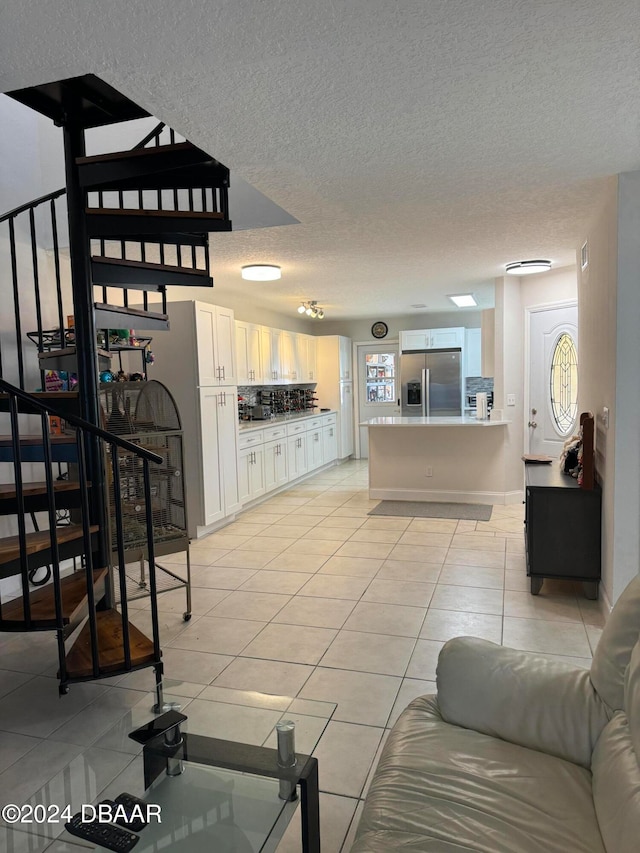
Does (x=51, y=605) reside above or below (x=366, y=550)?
above

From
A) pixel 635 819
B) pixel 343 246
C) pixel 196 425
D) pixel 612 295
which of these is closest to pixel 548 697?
pixel 635 819

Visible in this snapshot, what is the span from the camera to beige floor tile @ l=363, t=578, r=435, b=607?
362 centimetres

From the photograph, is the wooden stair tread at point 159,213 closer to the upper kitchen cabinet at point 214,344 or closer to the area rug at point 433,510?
the upper kitchen cabinet at point 214,344

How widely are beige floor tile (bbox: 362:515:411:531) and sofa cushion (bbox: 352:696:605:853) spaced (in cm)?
383

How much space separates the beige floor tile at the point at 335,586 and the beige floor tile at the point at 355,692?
98cm

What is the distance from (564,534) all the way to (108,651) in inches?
108

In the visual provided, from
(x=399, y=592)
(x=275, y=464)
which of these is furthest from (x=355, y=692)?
(x=275, y=464)

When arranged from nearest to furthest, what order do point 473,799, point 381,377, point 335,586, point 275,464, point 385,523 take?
point 473,799 → point 335,586 → point 385,523 → point 275,464 → point 381,377

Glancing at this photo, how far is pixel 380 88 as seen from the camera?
204cm

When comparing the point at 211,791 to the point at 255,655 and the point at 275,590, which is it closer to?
the point at 255,655

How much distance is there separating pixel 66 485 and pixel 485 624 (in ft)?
7.94

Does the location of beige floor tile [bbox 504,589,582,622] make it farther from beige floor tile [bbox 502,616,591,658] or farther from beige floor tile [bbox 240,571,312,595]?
beige floor tile [bbox 240,571,312,595]

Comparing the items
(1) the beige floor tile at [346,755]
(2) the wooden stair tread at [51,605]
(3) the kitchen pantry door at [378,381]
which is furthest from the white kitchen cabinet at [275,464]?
(1) the beige floor tile at [346,755]

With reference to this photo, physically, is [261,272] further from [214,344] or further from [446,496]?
[446,496]
